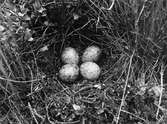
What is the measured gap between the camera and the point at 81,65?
1920 millimetres

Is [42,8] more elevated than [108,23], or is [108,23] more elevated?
[42,8]

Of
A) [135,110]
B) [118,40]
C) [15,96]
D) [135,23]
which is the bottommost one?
[135,110]

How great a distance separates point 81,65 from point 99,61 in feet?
0.59

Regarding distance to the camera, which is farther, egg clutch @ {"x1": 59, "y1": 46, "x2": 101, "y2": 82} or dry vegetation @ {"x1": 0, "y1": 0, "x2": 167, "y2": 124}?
egg clutch @ {"x1": 59, "y1": 46, "x2": 101, "y2": 82}

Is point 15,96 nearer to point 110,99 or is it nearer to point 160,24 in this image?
point 110,99

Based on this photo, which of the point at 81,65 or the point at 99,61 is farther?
the point at 99,61

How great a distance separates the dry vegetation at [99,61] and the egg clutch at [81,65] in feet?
0.17

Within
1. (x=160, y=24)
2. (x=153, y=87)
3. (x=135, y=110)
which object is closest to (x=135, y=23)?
(x=160, y=24)

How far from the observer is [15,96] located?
1751 mm

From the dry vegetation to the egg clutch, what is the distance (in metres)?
0.05

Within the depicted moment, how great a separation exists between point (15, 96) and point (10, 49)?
28 centimetres

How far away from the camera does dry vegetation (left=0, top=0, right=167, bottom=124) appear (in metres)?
1.71

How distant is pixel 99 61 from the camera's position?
6.71 ft

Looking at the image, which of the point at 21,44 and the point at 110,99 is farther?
the point at 21,44
